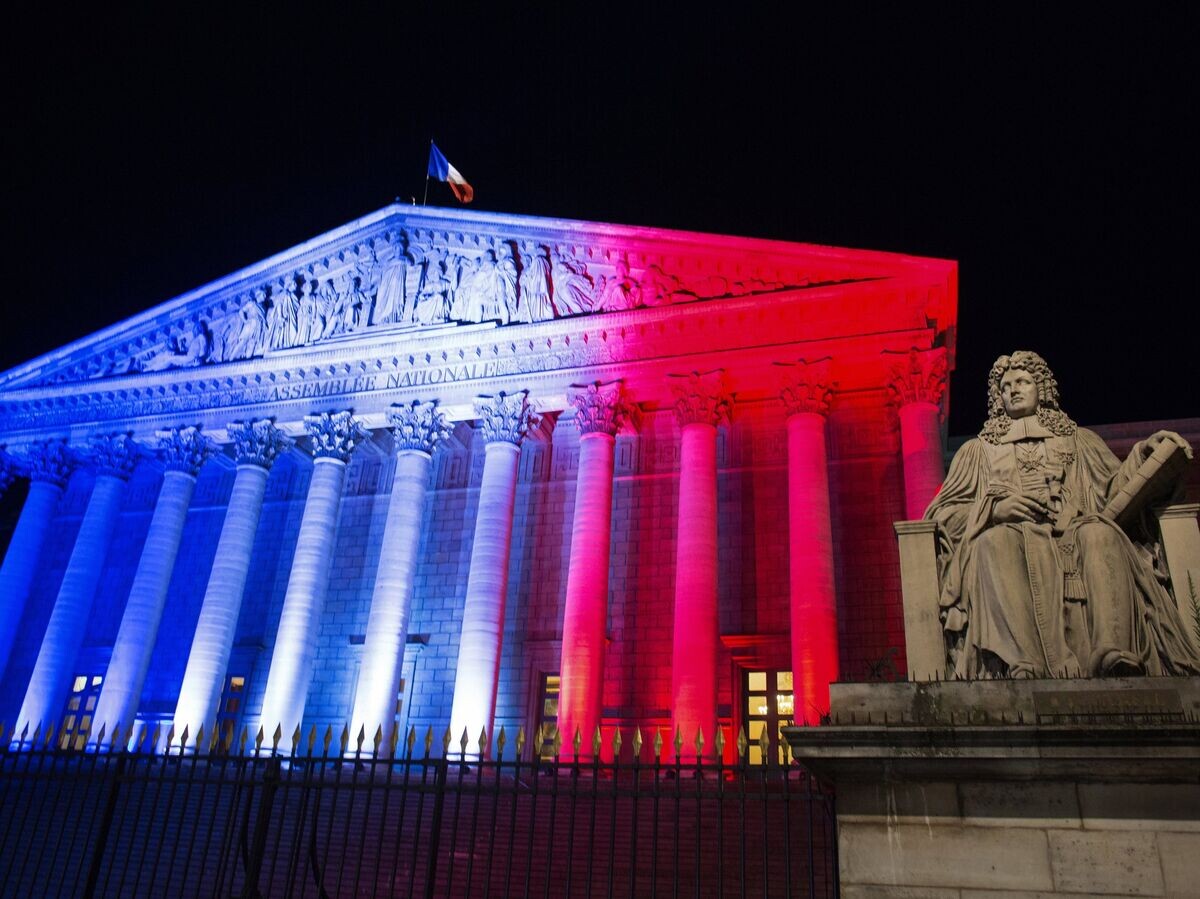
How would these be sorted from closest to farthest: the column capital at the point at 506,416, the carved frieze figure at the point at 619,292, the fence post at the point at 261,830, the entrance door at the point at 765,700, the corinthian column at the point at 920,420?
the fence post at the point at 261,830
the corinthian column at the point at 920,420
the entrance door at the point at 765,700
the column capital at the point at 506,416
the carved frieze figure at the point at 619,292

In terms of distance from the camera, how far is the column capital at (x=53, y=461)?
2683 cm

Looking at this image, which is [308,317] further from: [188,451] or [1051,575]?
[1051,575]

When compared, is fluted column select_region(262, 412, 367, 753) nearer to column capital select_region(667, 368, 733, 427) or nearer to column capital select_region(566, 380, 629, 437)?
column capital select_region(566, 380, 629, 437)

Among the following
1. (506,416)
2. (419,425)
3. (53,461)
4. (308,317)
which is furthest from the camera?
(53,461)

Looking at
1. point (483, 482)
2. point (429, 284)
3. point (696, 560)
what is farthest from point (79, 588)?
point (696, 560)

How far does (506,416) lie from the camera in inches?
889

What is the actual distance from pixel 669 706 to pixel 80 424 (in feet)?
61.9

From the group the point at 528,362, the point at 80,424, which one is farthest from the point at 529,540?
the point at 80,424

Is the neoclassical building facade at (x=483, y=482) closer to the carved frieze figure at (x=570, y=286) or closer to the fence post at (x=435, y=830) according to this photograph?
the carved frieze figure at (x=570, y=286)

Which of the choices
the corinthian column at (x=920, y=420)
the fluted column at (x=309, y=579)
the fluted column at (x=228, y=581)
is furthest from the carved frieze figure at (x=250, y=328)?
the corinthian column at (x=920, y=420)

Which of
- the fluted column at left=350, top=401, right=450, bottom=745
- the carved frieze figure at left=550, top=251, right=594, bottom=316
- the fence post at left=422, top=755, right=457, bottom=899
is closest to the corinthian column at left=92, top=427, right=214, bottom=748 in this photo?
the fluted column at left=350, top=401, right=450, bottom=745

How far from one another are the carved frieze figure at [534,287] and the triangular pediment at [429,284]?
0.03 meters

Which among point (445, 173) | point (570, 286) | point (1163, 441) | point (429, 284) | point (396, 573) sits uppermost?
point (445, 173)

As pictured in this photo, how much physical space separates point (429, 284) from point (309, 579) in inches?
326
